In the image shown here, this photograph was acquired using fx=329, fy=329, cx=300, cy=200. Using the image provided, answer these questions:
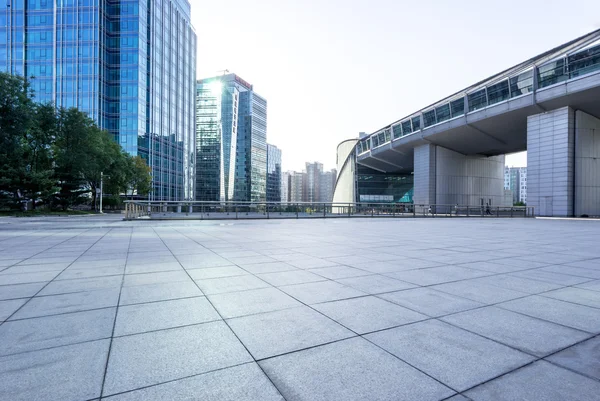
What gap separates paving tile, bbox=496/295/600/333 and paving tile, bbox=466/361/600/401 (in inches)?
43.4

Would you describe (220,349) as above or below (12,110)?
below

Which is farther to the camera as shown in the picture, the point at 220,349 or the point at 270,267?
the point at 270,267

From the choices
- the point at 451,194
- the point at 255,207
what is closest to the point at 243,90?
the point at 451,194

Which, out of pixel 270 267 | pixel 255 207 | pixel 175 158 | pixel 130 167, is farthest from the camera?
pixel 175 158

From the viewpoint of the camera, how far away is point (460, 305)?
345cm

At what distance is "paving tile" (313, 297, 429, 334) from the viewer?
9.52 feet

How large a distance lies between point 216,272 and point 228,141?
4447 inches

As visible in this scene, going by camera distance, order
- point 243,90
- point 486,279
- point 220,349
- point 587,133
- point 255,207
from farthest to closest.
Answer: point 243,90
point 587,133
point 255,207
point 486,279
point 220,349

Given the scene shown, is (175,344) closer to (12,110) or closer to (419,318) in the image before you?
(419,318)

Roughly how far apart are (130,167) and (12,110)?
759 inches

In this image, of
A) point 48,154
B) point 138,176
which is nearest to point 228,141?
point 138,176

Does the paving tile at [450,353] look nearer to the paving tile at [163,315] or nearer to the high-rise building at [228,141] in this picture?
the paving tile at [163,315]

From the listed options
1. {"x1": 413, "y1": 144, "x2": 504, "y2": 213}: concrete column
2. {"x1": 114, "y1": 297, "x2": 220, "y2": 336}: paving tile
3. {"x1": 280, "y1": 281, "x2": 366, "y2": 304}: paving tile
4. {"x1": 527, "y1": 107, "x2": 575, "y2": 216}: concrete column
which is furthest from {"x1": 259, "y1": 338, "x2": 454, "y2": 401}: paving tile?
{"x1": 413, "y1": 144, "x2": 504, "y2": 213}: concrete column

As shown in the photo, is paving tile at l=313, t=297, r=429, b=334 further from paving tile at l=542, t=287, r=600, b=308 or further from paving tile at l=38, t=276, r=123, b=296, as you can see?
paving tile at l=38, t=276, r=123, b=296
